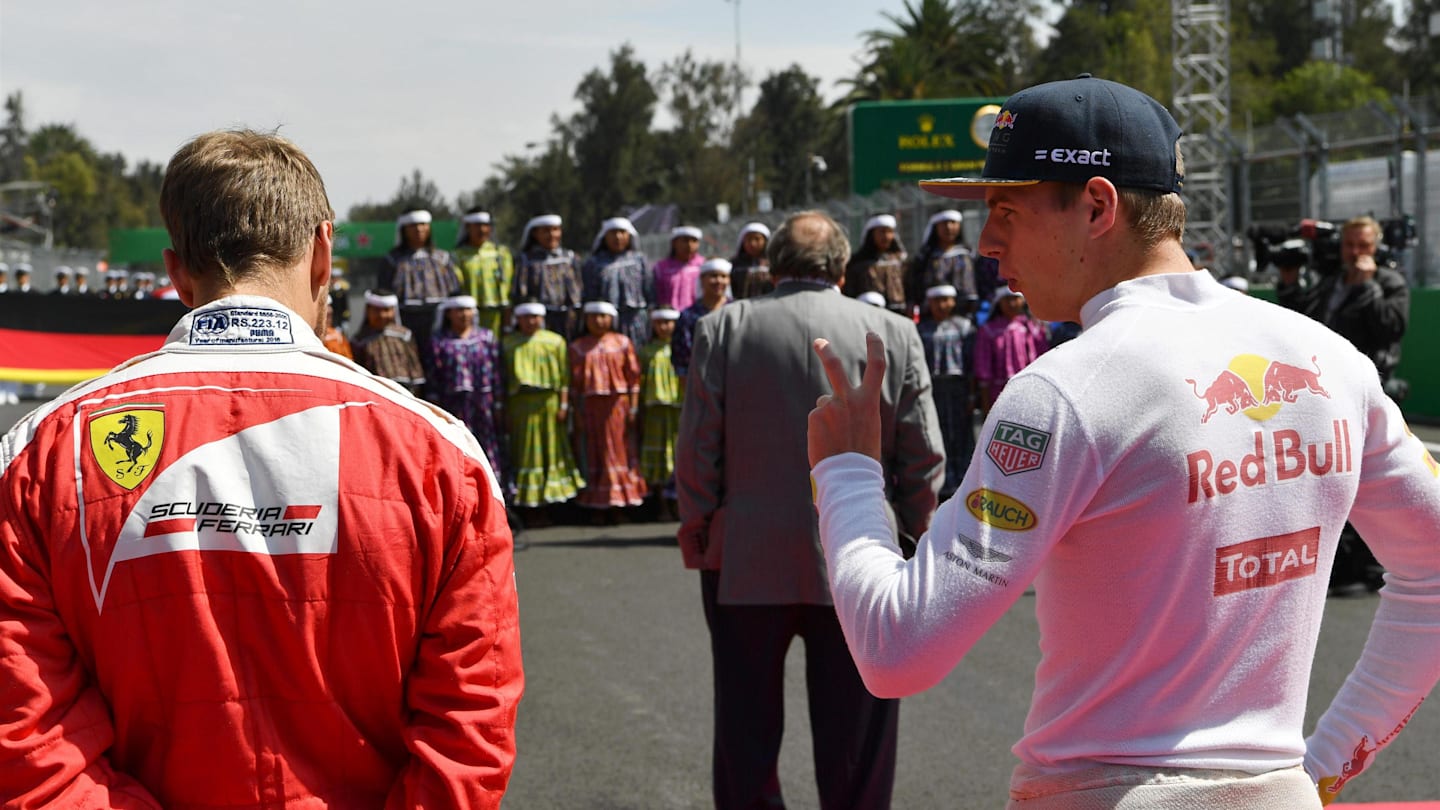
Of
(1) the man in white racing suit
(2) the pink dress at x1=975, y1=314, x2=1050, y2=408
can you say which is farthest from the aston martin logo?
(2) the pink dress at x1=975, y1=314, x2=1050, y2=408

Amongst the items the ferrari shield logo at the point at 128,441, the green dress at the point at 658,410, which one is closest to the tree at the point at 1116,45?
the green dress at the point at 658,410


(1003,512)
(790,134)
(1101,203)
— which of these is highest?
(790,134)

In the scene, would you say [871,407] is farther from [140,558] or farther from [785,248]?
[785,248]

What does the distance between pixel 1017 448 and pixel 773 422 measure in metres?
2.81

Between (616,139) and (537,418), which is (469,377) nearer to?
(537,418)

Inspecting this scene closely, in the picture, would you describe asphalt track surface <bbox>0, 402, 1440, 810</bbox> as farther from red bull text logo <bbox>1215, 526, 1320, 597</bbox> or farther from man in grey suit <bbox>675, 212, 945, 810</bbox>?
red bull text logo <bbox>1215, 526, 1320, 597</bbox>

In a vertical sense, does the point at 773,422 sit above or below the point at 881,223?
below

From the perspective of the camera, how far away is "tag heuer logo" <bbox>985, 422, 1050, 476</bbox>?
176 cm

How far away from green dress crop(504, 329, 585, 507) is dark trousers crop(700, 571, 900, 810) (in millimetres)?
7702

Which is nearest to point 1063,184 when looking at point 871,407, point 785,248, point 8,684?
point 871,407

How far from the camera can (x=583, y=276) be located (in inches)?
520

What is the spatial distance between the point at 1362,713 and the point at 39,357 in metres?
10.2

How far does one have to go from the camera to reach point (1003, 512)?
1.76 meters

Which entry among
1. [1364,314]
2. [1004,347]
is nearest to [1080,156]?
[1364,314]
